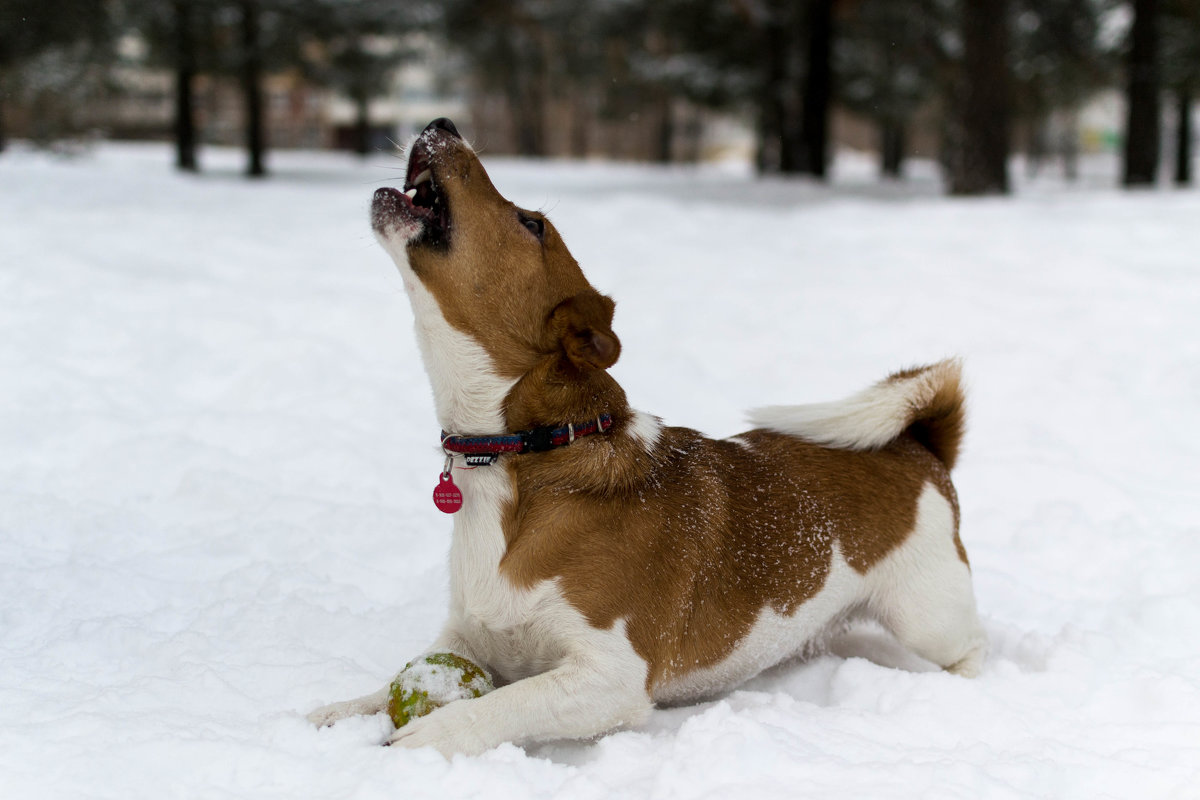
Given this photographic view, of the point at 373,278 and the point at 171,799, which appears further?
the point at 373,278

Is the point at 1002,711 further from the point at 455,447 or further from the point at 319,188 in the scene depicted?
the point at 319,188

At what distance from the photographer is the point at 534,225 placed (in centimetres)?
329

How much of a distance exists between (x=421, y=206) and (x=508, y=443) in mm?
763

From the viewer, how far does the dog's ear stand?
306 centimetres

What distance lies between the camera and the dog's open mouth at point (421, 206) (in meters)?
3.12

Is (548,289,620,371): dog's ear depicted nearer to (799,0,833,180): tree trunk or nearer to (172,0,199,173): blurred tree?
(172,0,199,173): blurred tree

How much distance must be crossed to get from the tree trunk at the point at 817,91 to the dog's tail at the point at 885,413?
16306 millimetres

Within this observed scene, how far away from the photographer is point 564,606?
306 cm

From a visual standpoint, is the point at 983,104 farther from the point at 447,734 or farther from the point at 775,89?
the point at 447,734

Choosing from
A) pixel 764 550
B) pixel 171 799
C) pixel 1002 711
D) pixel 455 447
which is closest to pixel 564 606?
pixel 455 447

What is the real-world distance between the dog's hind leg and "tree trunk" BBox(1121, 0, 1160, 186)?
15.3 metres

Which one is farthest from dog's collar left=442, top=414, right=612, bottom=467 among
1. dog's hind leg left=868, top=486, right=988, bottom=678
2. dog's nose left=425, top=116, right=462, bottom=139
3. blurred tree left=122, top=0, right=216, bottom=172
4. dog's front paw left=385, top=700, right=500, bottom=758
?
blurred tree left=122, top=0, right=216, bottom=172

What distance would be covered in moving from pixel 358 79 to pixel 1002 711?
21.5 metres

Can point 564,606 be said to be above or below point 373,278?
below
